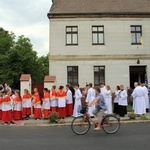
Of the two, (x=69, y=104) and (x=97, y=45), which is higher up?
(x=97, y=45)

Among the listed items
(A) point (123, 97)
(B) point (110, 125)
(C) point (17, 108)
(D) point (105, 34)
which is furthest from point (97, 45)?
(B) point (110, 125)

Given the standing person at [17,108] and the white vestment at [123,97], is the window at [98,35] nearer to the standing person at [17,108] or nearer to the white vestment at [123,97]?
the white vestment at [123,97]

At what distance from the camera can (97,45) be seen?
92.3 ft

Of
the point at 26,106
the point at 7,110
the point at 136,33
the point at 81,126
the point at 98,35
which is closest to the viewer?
the point at 81,126

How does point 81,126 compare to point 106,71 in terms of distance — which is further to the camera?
point 106,71

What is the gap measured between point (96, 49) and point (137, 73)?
14.7 ft

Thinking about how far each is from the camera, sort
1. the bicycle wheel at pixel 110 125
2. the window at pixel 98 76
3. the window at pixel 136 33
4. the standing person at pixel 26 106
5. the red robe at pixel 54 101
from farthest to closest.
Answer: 1. the window at pixel 136 33
2. the window at pixel 98 76
3. the red robe at pixel 54 101
4. the standing person at pixel 26 106
5. the bicycle wheel at pixel 110 125

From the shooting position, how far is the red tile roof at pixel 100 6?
1120 inches

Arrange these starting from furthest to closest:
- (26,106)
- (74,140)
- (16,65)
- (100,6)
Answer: (16,65)
(100,6)
(26,106)
(74,140)

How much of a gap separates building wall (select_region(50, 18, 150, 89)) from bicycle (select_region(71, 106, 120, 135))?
1523 cm

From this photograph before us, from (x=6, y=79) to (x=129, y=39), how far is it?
2572cm

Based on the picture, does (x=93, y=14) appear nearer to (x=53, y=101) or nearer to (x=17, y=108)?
(x=53, y=101)

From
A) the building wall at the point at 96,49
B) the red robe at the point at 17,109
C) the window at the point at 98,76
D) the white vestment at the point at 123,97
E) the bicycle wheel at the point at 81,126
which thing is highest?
the building wall at the point at 96,49

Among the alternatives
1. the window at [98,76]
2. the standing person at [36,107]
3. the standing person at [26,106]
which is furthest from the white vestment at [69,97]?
the window at [98,76]
